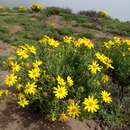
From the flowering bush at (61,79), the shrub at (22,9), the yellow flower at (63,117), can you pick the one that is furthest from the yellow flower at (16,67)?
the shrub at (22,9)

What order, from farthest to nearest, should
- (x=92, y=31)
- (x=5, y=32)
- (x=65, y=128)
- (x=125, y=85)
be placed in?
(x=92, y=31)
(x=5, y=32)
(x=125, y=85)
(x=65, y=128)

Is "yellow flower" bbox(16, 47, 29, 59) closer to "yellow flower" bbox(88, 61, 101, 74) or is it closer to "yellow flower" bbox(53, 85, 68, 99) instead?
"yellow flower" bbox(53, 85, 68, 99)

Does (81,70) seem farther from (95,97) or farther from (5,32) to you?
(5,32)

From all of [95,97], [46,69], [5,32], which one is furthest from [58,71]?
[5,32]

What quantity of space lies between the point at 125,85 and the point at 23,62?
1943mm

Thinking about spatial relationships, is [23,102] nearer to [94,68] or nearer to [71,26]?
[94,68]

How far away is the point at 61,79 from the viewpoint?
6.21 metres

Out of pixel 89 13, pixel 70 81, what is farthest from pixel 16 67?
pixel 89 13

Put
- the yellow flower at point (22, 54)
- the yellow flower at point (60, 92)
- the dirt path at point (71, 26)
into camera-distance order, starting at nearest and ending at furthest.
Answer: the yellow flower at point (60, 92) < the yellow flower at point (22, 54) < the dirt path at point (71, 26)

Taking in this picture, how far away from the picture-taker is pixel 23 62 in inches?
257

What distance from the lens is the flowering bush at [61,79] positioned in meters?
6.16

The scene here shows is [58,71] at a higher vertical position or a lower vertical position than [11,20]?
higher

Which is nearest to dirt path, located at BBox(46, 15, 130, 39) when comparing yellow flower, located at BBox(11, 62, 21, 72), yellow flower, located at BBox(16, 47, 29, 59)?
yellow flower, located at BBox(16, 47, 29, 59)

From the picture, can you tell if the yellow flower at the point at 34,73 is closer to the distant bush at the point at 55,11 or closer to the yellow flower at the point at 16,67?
the yellow flower at the point at 16,67
